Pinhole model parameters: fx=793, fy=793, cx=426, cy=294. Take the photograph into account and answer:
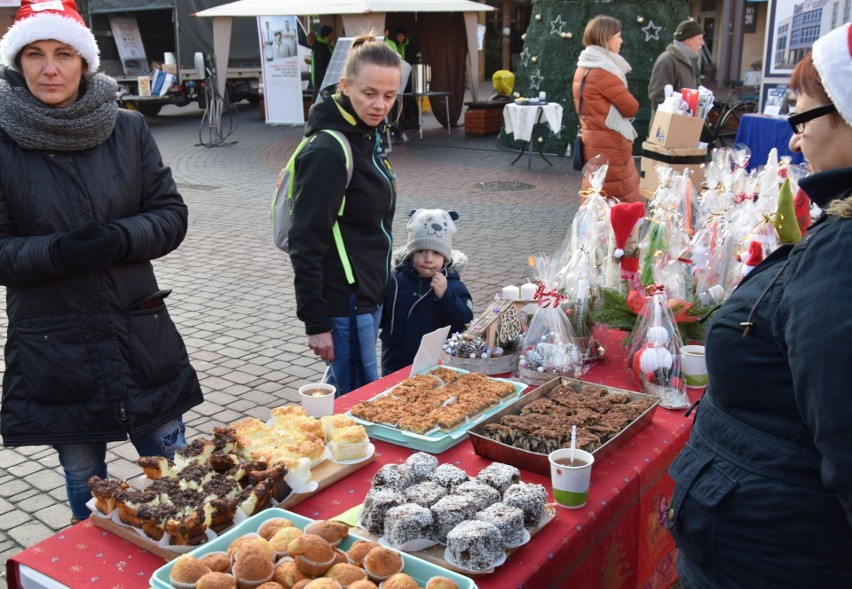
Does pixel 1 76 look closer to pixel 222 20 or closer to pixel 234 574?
pixel 234 574

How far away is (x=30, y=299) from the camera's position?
2713 mm

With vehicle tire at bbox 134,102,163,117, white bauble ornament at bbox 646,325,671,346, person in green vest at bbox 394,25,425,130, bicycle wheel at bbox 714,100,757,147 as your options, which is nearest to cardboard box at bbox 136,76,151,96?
vehicle tire at bbox 134,102,163,117

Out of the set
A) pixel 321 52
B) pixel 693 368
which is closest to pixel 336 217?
pixel 693 368

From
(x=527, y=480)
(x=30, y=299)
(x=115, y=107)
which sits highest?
(x=115, y=107)

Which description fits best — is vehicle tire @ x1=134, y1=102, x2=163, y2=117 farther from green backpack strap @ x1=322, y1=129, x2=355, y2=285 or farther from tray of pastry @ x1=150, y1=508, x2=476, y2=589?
tray of pastry @ x1=150, y1=508, x2=476, y2=589

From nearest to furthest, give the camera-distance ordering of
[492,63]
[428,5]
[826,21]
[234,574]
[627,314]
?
[234,574] → [627,314] → [826,21] → [428,5] → [492,63]

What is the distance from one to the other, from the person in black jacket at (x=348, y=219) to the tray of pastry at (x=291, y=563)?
1.53 m

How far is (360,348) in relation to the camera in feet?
11.5

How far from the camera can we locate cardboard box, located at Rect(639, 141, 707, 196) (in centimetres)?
691

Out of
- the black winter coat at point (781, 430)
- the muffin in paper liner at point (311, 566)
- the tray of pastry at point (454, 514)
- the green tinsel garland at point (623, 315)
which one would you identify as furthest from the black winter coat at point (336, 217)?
the black winter coat at point (781, 430)

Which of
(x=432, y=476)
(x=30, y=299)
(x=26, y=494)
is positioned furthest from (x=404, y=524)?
(x=26, y=494)

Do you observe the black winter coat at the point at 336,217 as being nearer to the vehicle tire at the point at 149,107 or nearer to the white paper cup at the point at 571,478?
the white paper cup at the point at 571,478

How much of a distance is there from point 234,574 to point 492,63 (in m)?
32.9

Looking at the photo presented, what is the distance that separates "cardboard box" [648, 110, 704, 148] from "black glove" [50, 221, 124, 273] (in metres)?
5.38
